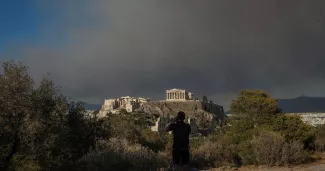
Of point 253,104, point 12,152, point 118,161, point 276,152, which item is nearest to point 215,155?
point 276,152

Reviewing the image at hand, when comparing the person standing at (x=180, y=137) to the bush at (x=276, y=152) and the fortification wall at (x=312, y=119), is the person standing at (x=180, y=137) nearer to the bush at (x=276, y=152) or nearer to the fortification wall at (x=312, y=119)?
the bush at (x=276, y=152)

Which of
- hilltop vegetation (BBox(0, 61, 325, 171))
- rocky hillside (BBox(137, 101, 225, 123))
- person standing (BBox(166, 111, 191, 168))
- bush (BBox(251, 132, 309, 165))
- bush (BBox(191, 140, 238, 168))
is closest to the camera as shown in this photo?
person standing (BBox(166, 111, 191, 168))

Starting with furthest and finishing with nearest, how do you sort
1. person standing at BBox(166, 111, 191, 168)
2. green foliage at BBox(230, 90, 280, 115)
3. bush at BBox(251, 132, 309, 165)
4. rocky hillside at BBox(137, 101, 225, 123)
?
rocky hillside at BBox(137, 101, 225, 123)
green foliage at BBox(230, 90, 280, 115)
bush at BBox(251, 132, 309, 165)
person standing at BBox(166, 111, 191, 168)

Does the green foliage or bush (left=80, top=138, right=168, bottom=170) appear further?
the green foliage

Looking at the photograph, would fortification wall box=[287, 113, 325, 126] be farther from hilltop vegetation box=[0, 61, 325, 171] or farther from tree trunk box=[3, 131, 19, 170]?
tree trunk box=[3, 131, 19, 170]

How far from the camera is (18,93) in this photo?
1600 cm

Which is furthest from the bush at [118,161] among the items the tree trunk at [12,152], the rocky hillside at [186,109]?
the rocky hillside at [186,109]

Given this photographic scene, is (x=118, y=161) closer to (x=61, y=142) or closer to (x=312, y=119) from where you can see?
(x=61, y=142)

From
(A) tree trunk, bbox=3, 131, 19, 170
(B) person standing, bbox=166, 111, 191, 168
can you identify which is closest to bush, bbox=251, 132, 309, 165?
(B) person standing, bbox=166, 111, 191, 168

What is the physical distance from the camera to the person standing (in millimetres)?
14016

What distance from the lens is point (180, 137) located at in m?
14.1

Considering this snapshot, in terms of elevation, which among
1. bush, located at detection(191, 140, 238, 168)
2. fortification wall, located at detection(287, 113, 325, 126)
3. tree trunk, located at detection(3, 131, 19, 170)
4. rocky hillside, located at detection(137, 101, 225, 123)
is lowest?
bush, located at detection(191, 140, 238, 168)

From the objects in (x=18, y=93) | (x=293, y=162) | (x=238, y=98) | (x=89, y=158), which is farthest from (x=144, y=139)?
(x=18, y=93)

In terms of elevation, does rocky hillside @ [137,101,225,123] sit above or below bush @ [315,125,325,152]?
above
